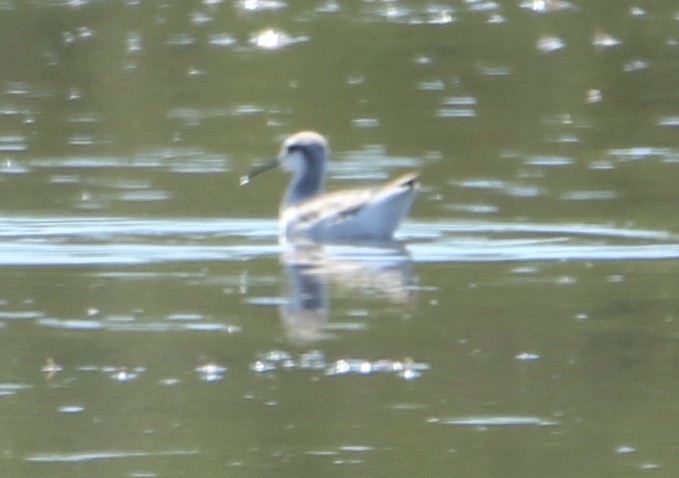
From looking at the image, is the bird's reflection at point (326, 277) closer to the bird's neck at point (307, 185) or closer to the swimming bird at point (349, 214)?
the swimming bird at point (349, 214)

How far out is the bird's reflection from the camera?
1064 centimetres

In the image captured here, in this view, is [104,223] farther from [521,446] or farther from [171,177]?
[521,446]

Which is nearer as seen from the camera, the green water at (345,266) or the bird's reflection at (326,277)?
the green water at (345,266)

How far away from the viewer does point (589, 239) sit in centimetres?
1287

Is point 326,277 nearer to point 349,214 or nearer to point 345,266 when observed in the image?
point 345,266

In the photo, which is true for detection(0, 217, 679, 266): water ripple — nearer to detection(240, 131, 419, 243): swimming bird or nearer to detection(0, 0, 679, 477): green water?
detection(0, 0, 679, 477): green water

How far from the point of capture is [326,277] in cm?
1206

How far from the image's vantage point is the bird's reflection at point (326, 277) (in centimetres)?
1064

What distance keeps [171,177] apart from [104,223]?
1.95m

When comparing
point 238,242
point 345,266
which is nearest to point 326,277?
point 345,266

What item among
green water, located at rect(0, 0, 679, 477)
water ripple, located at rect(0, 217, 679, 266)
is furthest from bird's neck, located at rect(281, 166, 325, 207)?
water ripple, located at rect(0, 217, 679, 266)

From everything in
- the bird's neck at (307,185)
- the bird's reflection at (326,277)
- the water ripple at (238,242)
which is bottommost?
the bird's reflection at (326,277)

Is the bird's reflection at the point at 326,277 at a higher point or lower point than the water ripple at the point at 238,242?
lower

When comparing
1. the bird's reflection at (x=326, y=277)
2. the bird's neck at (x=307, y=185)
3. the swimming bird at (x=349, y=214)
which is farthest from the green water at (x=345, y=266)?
the bird's neck at (x=307, y=185)
